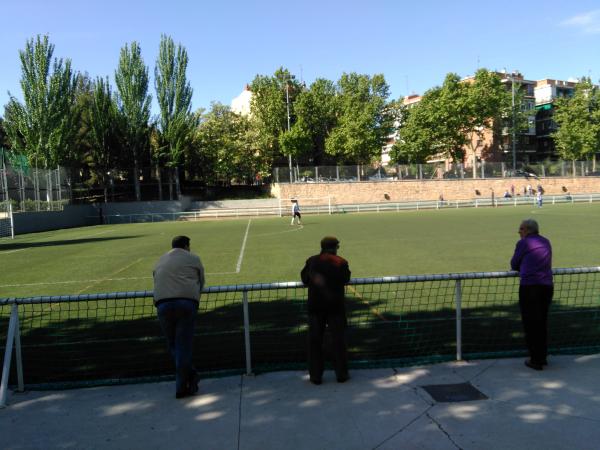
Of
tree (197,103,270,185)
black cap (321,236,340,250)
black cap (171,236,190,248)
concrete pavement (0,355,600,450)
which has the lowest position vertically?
concrete pavement (0,355,600,450)

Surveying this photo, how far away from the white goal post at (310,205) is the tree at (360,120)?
8.71m

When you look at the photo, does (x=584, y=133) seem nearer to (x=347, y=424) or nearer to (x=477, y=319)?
(x=477, y=319)

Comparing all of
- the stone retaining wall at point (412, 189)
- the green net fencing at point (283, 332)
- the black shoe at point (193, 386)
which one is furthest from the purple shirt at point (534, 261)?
the stone retaining wall at point (412, 189)

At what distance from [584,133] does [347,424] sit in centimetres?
7302

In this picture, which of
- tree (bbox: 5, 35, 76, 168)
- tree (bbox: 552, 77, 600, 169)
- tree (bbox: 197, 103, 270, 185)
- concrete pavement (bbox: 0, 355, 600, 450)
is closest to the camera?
concrete pavement (bbox: 0, 355, 600, 450)

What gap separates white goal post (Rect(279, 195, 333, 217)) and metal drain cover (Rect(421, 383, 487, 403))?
139 feet

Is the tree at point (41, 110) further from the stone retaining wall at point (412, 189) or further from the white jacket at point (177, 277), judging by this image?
the white jacket at point (177, 277)

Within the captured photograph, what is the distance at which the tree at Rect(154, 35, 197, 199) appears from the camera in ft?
168

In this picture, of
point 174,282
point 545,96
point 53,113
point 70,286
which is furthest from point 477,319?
point 545,96

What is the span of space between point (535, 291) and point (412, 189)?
51.0m

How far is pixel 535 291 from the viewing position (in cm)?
511

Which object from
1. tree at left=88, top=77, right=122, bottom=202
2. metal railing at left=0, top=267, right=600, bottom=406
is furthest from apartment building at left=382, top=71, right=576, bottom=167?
metal railing at left=0, top=267, right=600, bottom=406

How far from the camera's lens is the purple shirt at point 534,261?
16.6 ft

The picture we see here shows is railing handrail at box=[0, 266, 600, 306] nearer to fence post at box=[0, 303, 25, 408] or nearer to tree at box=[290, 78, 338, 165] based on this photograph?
fence post at box=[0, 303, 25, 408]
